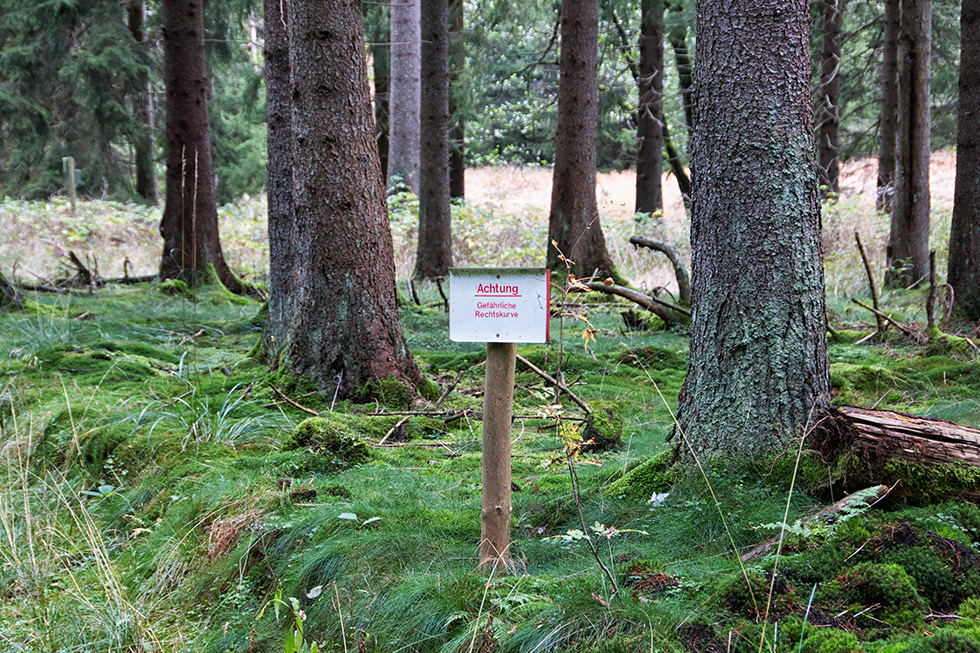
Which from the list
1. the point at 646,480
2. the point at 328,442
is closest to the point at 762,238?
the point at 646,480

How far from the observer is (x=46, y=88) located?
72.4 feet

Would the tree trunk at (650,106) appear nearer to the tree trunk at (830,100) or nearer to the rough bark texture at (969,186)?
the tree trunk at (830,100)

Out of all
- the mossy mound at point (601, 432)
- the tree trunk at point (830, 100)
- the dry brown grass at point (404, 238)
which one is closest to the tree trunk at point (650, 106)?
the dry brown grass at point (404, 238)

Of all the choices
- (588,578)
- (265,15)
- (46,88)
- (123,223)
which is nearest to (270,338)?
(265,15)

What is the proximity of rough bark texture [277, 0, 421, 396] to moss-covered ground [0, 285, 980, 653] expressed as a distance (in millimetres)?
Answer: 361

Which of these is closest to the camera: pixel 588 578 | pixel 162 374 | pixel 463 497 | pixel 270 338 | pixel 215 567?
pixel 588 578

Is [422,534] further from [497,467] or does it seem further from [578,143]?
[578,143]

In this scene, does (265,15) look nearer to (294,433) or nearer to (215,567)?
(294,433)

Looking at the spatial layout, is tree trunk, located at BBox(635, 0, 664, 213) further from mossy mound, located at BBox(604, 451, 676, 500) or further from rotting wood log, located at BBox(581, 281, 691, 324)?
mossy mound, located at BBox(604, 451, 676, 500)

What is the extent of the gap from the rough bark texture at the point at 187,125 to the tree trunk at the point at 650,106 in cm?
868

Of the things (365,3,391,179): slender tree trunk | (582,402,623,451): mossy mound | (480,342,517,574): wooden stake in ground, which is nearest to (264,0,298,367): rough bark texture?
(582,402,623,451): mossy mound

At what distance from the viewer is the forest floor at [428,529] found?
7.66 ft

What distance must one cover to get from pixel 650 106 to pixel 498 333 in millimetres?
16481

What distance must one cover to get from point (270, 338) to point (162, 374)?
37.0 inches
